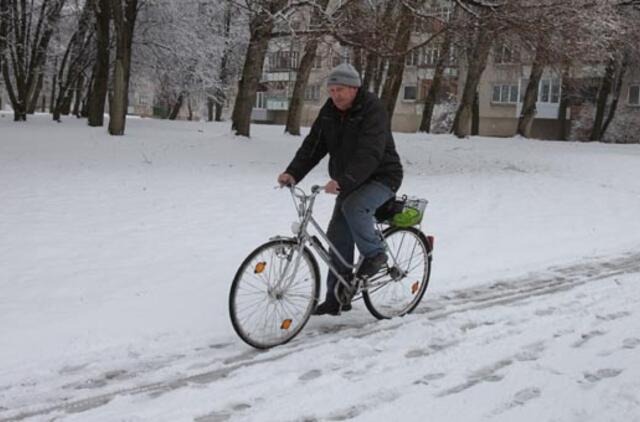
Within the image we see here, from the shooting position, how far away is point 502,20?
15766 millimetres

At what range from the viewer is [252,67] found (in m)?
20.0

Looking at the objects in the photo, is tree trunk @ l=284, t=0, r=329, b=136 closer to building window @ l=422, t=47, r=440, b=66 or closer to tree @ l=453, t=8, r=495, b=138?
A: building window @ l=422, t=47, r=440, b=66

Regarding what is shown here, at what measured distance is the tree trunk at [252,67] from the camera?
18.0 metres

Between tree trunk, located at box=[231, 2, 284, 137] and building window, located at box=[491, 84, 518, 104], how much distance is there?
36013 millimetres

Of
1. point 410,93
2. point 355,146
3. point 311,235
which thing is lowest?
point 311,235

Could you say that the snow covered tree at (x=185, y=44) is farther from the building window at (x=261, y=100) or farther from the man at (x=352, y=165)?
the building window at (x=261, y=100)

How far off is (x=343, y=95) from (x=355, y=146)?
1.29 ft

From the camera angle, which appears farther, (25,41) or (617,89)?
(617,89)

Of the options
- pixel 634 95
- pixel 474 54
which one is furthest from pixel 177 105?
pixel 634 95

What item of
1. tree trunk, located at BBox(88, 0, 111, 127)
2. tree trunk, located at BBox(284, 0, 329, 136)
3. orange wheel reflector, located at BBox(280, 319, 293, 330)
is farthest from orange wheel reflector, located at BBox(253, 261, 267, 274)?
tree trunk, located at BBox(88, 0, 111, 127)

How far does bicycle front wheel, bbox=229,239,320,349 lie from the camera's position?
16.4 ft

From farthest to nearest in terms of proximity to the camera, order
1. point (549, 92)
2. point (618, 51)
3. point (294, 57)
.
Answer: point (549, 92), point (294, 57), point (618, 51)

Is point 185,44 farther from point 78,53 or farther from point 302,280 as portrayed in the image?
point 302,280

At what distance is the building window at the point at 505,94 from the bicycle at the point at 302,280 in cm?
4917
